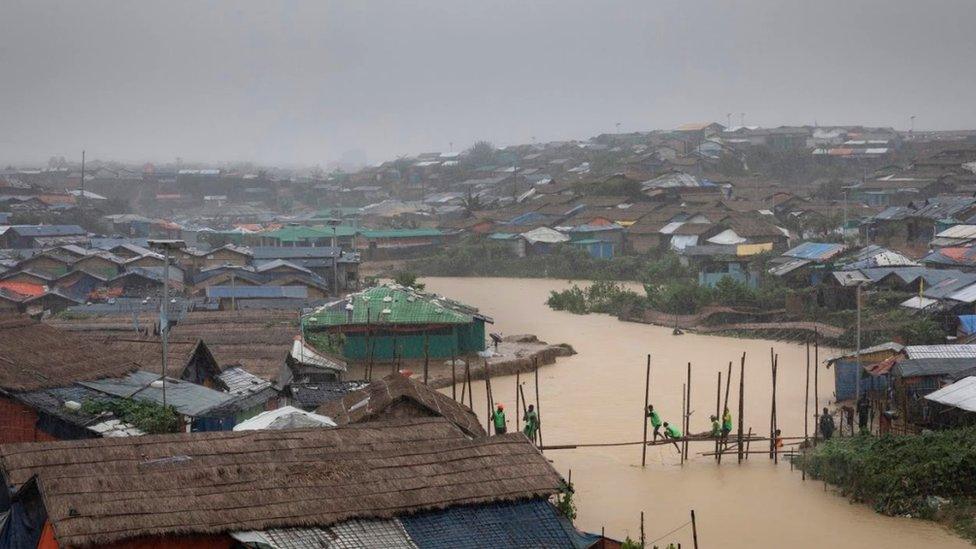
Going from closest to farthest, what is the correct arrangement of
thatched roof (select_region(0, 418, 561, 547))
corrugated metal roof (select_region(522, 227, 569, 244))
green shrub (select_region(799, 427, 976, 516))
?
thatched roof (select_region(0, 418, 561, 547))
green shrub (select_region(799, 427, 976, 516))
corrugated metal roof (select_region(522, 227, 569, 244))

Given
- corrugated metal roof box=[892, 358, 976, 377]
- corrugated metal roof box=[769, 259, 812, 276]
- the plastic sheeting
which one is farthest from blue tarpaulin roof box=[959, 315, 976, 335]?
the plastic sheeting

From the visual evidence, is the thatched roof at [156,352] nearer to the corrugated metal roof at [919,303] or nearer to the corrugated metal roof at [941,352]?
the corrugated metal roof at [941,352]

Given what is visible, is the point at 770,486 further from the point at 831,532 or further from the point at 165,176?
the point at 165,176

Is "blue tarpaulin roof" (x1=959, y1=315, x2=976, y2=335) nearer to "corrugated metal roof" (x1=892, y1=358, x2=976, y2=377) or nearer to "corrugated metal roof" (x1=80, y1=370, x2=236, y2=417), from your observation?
"corrugated metal roof" (x1=892, y1=358, x2=976, y2=377)

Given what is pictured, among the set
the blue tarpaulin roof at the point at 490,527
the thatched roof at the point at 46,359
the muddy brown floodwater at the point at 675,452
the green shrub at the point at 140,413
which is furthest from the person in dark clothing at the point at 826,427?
the thatched roof at the point at 46,359

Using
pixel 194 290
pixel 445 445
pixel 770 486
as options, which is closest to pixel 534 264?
pixel 194 290

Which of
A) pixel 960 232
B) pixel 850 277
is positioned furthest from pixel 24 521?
pixel 960 232
